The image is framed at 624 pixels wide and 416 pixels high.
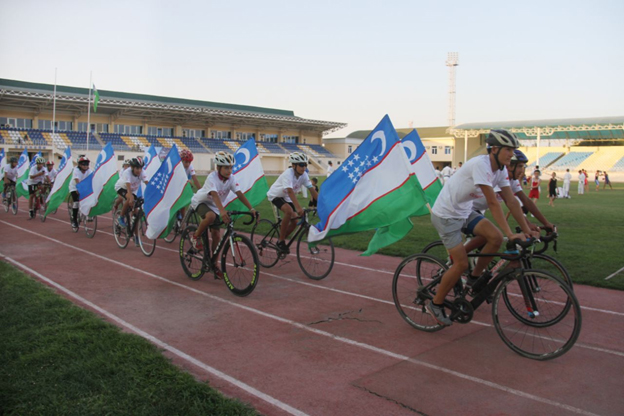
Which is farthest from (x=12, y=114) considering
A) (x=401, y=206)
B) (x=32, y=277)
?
(x=401, y=206)

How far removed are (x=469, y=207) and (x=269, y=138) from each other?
73771 mm

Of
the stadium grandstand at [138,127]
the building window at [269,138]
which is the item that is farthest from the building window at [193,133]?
the building window at [269,138]

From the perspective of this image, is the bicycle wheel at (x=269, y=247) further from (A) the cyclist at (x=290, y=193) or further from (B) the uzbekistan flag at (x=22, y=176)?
(B) the uzbekistan flag at (x=22, y=176)

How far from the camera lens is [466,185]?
4.93 m

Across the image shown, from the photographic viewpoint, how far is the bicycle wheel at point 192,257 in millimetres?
7801

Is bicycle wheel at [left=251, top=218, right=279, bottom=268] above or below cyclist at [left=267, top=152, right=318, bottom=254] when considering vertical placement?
below

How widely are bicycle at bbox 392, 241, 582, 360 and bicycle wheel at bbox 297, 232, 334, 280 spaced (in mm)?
2795

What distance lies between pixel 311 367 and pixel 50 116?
60966 mm

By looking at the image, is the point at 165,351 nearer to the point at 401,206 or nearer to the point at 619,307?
the point at 401,206

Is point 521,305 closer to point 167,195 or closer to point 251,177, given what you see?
point 167,195

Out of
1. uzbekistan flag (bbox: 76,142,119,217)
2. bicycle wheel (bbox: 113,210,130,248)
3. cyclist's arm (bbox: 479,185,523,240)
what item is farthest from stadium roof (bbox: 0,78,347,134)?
cyclist's arm (bbox: 479,185,523,240)

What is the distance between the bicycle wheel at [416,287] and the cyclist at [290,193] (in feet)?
9.57

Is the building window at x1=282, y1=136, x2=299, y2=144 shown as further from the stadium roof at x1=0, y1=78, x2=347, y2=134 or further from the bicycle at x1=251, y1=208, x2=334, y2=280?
the bicycle at x1=251, y1=208, x2=334, y2=280

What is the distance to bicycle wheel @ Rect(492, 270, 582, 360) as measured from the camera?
4426mm
